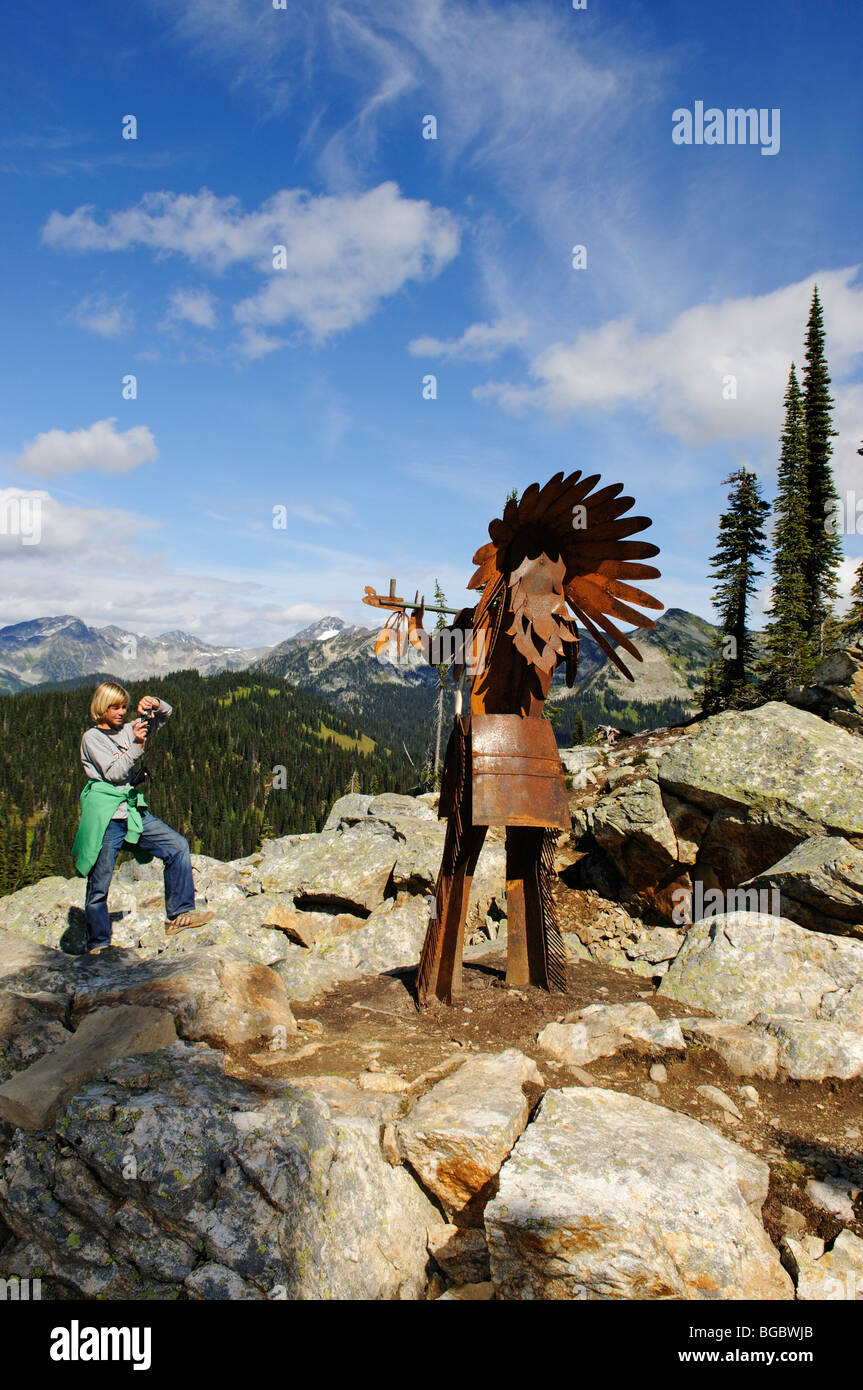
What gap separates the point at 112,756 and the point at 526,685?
4.52 metres

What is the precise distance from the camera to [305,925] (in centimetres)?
1045

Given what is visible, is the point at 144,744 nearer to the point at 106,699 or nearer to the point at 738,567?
the point at 106,699

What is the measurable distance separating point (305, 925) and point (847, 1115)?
7.22m

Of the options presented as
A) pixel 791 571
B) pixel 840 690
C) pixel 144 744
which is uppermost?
pixel 791 571

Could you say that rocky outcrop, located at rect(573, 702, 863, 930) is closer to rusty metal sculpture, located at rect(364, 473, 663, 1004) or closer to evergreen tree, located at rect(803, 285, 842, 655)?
rusty metal sculpture, located at rect(364, 473, 663, 1004)

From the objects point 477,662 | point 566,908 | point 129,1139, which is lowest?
point 566,908

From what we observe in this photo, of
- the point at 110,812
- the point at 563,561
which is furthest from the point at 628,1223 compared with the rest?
the point at 110,812

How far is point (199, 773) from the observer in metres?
133

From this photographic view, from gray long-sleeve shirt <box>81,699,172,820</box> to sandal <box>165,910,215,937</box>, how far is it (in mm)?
1653

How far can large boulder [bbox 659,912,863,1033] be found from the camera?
22.3 ft

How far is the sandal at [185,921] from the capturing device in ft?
27.6

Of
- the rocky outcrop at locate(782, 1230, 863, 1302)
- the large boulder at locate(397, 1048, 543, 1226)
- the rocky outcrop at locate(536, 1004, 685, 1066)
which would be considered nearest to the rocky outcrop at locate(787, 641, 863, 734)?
the rocky outcrop at locate(536, 1004, 685, 1066)
